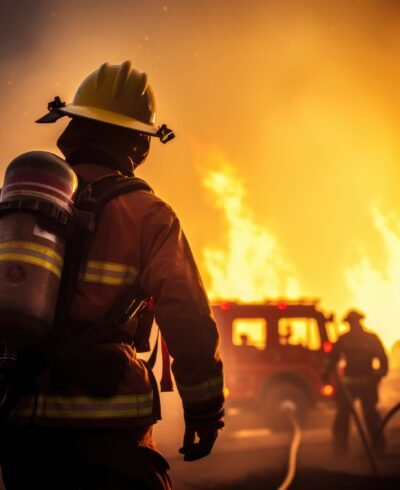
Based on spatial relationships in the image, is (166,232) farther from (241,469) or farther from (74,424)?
(241,469)

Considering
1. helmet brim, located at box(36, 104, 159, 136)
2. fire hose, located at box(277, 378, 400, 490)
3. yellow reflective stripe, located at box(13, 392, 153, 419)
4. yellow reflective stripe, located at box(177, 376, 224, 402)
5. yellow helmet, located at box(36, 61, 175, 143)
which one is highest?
yellow helmet, located at box(36, 61, 175, 143)

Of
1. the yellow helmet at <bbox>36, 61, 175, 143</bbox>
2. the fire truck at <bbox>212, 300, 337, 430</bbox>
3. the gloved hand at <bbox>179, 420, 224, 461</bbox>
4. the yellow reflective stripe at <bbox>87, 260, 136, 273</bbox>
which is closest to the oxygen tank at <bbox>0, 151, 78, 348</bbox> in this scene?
the yellow reflective stripe at <bbox>87, 260, 136, 273</bbox>

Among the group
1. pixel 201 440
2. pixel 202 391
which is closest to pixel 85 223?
pixel 202 391

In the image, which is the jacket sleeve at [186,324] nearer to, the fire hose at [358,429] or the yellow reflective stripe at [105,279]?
the yellow reflective stripe at [105,279]

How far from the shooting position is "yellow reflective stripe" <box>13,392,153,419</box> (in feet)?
5.73

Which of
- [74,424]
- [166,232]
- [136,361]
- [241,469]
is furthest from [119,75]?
[241,469]

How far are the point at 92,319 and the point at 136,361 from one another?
199 mm

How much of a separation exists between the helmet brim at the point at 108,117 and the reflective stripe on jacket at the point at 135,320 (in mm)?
338

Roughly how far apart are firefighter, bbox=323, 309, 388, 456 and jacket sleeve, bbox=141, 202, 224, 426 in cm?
642

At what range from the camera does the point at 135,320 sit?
77.5 inches

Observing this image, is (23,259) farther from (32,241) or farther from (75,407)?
(75,407)

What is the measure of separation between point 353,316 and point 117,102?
6659 millimetres

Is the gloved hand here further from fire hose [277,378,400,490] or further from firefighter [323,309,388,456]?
firefighter [323,309,388,456]

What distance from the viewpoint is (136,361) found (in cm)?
191
